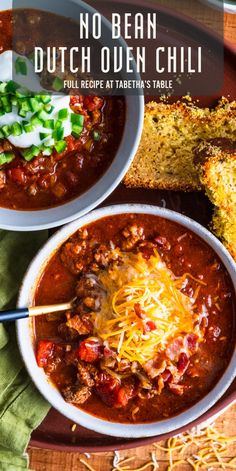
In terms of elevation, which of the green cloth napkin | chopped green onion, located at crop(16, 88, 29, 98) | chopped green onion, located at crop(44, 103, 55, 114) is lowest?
the green cloth napkin

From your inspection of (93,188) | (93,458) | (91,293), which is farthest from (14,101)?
(93,458)

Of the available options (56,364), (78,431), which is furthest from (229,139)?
(78,431)

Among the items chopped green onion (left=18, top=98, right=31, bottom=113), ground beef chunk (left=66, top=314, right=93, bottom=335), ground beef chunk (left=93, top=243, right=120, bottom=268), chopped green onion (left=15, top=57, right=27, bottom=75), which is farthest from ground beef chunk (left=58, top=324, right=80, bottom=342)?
chopped green onion (left=15, top=57, right=27, bottom=75)

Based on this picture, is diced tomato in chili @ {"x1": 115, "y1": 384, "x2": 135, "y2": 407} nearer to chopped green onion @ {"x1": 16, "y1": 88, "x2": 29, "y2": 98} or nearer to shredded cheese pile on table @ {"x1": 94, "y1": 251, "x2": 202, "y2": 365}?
shredded cheese pile on table @ {"x1": 94, "y1": 251, "x2": 202, "y2": 365}

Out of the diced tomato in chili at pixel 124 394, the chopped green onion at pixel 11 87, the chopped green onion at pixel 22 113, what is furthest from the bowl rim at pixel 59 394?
the chopped green onion at pixel 11 87

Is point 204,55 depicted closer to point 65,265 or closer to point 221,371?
point 65,265

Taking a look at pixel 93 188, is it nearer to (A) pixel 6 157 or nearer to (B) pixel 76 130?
(B) pixel 76 130

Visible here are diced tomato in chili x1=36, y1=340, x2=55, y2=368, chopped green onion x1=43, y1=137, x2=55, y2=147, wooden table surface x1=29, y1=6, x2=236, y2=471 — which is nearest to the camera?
chopped green onion x1=43, y1=137, x2=55, y2=147
